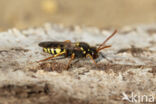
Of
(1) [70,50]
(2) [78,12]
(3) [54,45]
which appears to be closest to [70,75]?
(1) [70,50]

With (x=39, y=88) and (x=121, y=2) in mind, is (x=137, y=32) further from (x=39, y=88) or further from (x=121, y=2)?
(x=121, y=2)

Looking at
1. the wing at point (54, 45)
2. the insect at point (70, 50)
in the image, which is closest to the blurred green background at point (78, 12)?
the wing at point (54, 45)

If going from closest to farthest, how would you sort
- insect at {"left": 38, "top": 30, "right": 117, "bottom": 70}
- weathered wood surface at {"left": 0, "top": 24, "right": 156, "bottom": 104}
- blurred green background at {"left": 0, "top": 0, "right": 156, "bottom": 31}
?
A: weathered wood surface at {"left": 0, "top": 24, "right": 156, "bottom": 104}, insect at {"left": 38, "top": 30, "right": 117, "bottom": 70}, blurred green background at {"left": 0, "top": 0, "right": 156, "bottom": 31}

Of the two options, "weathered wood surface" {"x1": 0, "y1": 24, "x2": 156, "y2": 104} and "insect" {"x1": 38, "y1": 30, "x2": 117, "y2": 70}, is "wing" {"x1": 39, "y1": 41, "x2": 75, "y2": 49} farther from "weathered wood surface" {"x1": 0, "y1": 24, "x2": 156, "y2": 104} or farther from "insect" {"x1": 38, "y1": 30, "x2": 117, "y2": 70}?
"weathered wood surface" {"x1": 0, "y1": 24, "x2": 156, "y2": 104}

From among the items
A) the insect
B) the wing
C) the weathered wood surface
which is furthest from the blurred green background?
the insect

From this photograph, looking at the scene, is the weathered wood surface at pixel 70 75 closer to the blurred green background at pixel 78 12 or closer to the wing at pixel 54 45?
the wing at pixel 54 45

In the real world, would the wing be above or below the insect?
above

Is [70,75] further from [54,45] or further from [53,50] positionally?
[54,45]
